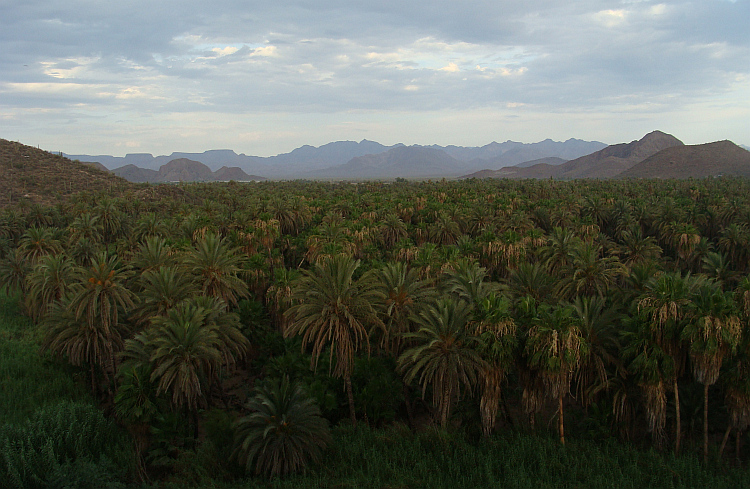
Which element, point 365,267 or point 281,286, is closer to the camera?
point 281,286

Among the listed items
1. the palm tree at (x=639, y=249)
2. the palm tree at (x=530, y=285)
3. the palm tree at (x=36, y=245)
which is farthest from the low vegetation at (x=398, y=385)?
the palm tree at (x=36, y=245)

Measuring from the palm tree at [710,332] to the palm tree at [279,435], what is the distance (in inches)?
672

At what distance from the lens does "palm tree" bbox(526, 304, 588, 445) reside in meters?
19.0

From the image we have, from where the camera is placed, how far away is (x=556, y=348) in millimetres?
18906

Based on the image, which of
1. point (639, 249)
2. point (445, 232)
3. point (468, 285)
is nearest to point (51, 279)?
point (468, 285)

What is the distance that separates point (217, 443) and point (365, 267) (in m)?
19.1

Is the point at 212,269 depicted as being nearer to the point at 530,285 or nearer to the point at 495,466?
the point at 495,466

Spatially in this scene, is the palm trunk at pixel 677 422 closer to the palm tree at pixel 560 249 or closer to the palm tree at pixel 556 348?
the palm tree at pixel 556 348

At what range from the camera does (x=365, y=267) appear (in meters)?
37.1

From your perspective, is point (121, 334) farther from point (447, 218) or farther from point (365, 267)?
point (447, 218)

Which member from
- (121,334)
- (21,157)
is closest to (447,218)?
(121,334)

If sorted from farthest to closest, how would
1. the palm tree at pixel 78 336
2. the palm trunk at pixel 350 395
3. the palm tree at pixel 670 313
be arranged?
the palm tree at pixel 78 336 < the palm trunk at pixel 350 395 < the palm tree at pixel 670 313

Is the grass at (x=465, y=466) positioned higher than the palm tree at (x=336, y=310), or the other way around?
the palm tree at (x=336, y=310)

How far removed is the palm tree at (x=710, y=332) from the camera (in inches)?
696
